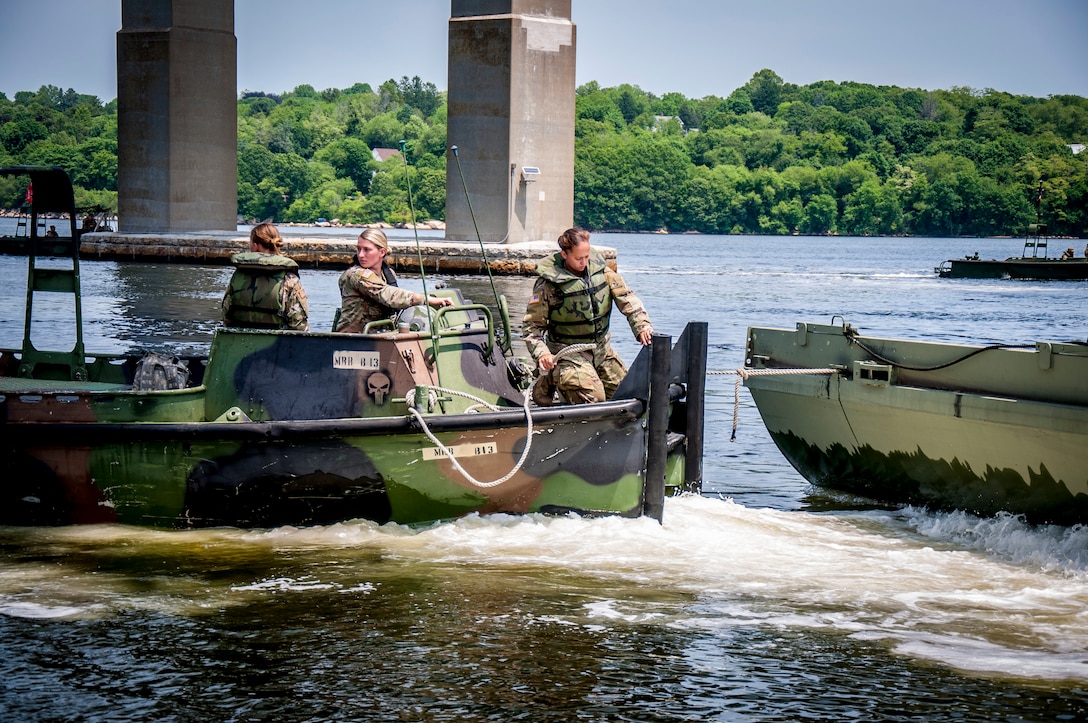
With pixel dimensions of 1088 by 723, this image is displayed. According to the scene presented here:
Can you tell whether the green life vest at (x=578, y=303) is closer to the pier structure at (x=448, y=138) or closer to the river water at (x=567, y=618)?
the river water at (x=567, y=618)

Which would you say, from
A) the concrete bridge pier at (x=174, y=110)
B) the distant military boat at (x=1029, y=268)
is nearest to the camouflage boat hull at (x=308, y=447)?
the concrete bridge pier at (x=174, y=110)

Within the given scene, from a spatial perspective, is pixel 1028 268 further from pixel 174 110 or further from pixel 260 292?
pixel 260 292

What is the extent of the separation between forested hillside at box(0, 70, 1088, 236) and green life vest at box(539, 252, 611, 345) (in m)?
90.1

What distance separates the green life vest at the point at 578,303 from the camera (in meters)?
9.62

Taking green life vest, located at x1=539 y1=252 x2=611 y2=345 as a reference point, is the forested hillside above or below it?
above

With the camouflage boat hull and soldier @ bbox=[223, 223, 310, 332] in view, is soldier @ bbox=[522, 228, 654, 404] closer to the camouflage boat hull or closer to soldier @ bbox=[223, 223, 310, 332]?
the camouflage boat hull

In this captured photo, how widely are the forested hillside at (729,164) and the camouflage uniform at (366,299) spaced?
8949cm

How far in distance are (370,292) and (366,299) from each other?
0.43ft

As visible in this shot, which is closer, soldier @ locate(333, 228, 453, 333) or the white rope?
the white rope

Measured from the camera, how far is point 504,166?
4084 centimetres

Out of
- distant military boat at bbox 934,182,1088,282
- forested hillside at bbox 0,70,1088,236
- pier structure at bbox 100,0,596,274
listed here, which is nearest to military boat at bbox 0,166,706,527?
pier structure at bbox 100,0,596,274

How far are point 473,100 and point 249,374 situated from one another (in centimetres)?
3254

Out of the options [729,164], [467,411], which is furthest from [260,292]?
[729,164]

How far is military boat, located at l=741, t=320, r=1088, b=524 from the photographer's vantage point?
9406 millimetres
